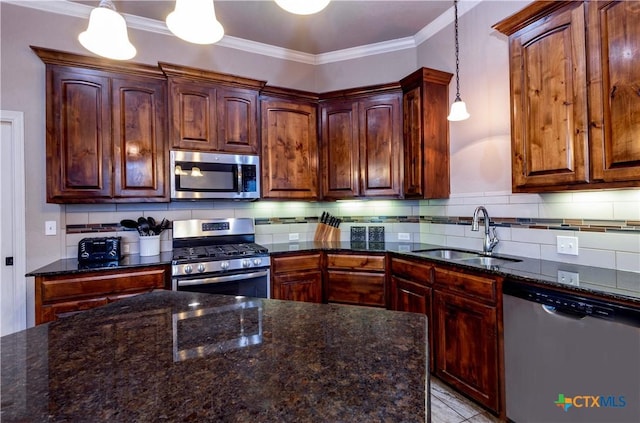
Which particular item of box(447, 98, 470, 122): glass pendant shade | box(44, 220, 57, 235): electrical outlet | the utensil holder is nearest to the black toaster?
the utensil holder

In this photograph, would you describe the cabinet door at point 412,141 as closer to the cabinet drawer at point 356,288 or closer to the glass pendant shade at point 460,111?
the glass pendant shade at point 460,111

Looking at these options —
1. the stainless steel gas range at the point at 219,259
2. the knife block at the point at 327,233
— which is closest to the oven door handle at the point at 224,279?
the stainless steel gas range at the point at 219,259

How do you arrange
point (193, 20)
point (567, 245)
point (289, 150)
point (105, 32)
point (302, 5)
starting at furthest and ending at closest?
point (289, 150) → point (567, 245) → point (105, 32) → point (193, 20) → point (302, 5)

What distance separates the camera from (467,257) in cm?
251

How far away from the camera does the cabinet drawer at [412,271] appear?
2311mm

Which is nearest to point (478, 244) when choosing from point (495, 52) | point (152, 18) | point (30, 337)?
point (495, 52)

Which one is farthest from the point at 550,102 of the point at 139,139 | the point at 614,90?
the point at 139,139

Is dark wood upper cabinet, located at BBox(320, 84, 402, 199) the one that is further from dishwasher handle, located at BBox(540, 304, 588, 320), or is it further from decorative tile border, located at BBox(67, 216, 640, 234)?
dishwasher handle, located at BBox(540, 304, 588, 320)

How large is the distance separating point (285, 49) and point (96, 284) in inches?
112

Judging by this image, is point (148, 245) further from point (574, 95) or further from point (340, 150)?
point (574, 95)

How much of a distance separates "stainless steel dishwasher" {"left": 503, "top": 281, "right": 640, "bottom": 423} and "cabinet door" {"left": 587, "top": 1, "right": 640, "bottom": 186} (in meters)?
0.65

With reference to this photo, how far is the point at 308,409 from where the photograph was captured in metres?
0.58

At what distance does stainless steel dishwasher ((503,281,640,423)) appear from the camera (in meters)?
1.27

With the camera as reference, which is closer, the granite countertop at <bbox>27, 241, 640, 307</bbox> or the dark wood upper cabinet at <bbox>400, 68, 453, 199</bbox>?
the granite countertop at <bbox>27, 241, 640, 307</bbox>
